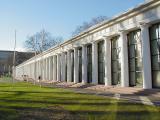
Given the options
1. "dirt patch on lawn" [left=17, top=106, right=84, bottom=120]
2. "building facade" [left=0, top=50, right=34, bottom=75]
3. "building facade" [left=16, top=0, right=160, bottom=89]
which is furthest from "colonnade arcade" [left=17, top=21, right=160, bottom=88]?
"building facade" [left=0, top=50, right=34, bottom=75]

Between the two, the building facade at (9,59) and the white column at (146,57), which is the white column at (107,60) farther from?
the building facade at (9,59)

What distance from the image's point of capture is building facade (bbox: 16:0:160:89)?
2467cm

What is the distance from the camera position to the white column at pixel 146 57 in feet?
80.3

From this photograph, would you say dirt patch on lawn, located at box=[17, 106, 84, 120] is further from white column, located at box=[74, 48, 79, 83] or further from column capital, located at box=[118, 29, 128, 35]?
white column, located at box=[74, 48, 79, 83]

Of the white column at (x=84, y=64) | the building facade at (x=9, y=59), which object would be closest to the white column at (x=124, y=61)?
the white column at (x=84, y=64)

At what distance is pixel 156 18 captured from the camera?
2352 cm

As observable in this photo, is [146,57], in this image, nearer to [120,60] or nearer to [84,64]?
[120,60]

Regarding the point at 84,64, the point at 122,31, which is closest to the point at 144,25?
the point at 122,31

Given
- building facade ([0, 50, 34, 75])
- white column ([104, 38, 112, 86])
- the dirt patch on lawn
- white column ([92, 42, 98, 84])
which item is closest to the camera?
the dirt patch on lawn

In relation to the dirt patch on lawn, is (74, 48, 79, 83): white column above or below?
above

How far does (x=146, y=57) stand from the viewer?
24.7m

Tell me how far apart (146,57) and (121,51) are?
16.7ft

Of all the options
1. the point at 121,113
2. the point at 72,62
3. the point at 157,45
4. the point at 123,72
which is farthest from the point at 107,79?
the point at 121,113

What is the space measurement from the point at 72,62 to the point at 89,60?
28.7 feet
